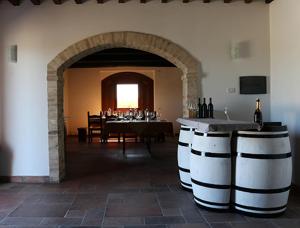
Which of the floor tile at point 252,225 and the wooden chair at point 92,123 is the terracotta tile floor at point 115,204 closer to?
the floor tile at point 252,225

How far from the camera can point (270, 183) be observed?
3176 millimetres

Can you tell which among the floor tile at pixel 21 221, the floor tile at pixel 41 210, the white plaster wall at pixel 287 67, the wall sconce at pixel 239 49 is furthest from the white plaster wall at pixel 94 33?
the floor tile at pixel 21 221

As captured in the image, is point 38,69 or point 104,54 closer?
point 38,69

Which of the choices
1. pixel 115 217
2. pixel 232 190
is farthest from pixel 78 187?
pixel 232 190

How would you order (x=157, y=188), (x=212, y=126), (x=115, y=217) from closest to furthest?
(x=212, y=126)
(x=115, y=217)
(x=157, y=188)

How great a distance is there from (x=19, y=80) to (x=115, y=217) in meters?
2.88

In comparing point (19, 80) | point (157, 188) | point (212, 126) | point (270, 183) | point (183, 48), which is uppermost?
point (183, 48)

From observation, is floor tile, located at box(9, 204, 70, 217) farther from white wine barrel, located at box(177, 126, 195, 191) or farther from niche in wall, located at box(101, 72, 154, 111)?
niche in wall, located at box(101, 72, 154, 111)

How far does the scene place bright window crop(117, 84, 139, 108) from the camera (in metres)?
12.7

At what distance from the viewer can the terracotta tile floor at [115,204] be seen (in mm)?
3236

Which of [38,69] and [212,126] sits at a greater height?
[38,69]

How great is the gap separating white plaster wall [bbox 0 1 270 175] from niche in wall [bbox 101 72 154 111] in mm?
7536

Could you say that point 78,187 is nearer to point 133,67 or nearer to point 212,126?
point 212,126

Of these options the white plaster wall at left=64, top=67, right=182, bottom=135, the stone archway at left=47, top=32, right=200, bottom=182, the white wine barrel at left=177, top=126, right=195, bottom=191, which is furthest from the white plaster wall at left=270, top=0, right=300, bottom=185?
the white plaster wall at left=64, top=67, right=182, bottom=135
